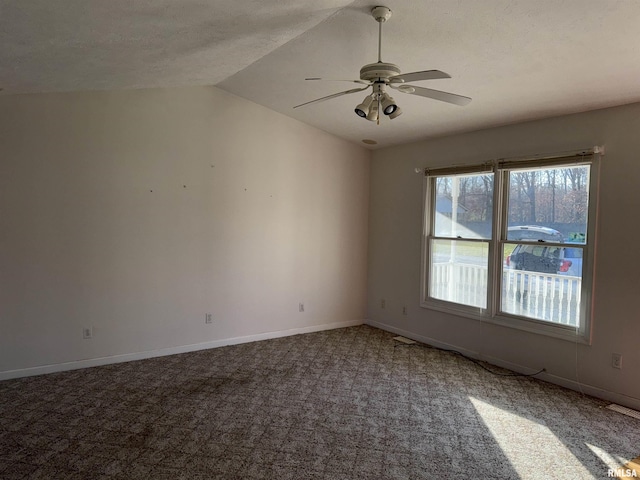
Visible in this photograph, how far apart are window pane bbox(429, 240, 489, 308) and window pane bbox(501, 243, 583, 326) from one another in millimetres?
282

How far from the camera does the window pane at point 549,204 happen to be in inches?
146

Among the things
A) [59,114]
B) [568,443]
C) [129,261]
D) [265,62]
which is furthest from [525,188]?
[59,114]

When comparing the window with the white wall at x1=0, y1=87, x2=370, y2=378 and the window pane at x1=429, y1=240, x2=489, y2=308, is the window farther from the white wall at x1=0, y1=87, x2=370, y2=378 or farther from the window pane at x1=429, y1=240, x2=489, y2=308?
the white wall at x1=0, y1=87, x2=370, y2=378

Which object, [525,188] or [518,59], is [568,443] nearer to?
[525,188]

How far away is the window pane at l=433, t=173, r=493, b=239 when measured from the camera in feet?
14.8

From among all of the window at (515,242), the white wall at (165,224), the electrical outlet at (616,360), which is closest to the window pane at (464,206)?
the window at (515,242)

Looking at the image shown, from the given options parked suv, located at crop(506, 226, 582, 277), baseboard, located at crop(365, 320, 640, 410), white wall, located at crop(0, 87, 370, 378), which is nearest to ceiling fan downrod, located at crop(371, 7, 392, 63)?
parked suv, located at crop(506, 226, 582, 277)

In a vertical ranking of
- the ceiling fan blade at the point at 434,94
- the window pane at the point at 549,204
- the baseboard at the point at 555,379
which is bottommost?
the baseboard at the point at 555,379

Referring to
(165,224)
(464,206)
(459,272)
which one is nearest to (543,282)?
(459,272)

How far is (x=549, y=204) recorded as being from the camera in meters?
3.93

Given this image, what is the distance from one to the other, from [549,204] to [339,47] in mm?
2428

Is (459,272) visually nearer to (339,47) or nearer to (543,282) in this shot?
(543,282)

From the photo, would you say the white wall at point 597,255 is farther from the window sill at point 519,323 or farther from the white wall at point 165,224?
the white wall at point 165,224

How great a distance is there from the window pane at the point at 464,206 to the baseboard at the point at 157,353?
2.02 meters
